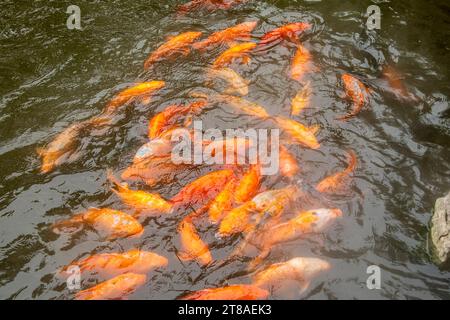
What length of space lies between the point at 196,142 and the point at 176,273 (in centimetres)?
211

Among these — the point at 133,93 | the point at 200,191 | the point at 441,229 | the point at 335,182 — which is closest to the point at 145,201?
the point at 200,191

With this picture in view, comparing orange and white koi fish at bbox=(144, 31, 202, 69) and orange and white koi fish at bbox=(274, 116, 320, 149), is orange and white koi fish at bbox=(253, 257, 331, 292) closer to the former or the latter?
orange and white koi fish at bbox=(274, 116, 320, 149)

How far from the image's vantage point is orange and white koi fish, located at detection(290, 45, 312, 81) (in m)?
7.51

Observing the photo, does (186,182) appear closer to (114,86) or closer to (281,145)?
(281,145)

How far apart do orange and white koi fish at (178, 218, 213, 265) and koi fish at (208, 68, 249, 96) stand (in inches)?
111

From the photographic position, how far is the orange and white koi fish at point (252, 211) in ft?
17.4

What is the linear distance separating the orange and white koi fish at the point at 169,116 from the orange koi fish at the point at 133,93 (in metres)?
0.61

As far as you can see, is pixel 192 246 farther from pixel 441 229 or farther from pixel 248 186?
pixel 441 229

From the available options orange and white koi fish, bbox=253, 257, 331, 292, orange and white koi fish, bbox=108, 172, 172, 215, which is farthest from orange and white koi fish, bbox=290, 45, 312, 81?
orange and white koi fish, bbox=253, 257, 331, 292

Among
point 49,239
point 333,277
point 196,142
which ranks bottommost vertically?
point 333,277

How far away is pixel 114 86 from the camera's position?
24.9ft

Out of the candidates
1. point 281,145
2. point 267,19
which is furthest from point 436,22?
point 281,145

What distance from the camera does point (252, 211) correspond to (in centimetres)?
536

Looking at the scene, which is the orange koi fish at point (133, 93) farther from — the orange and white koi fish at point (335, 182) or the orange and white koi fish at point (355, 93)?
the orange and white koi fish at point (335, 182)
